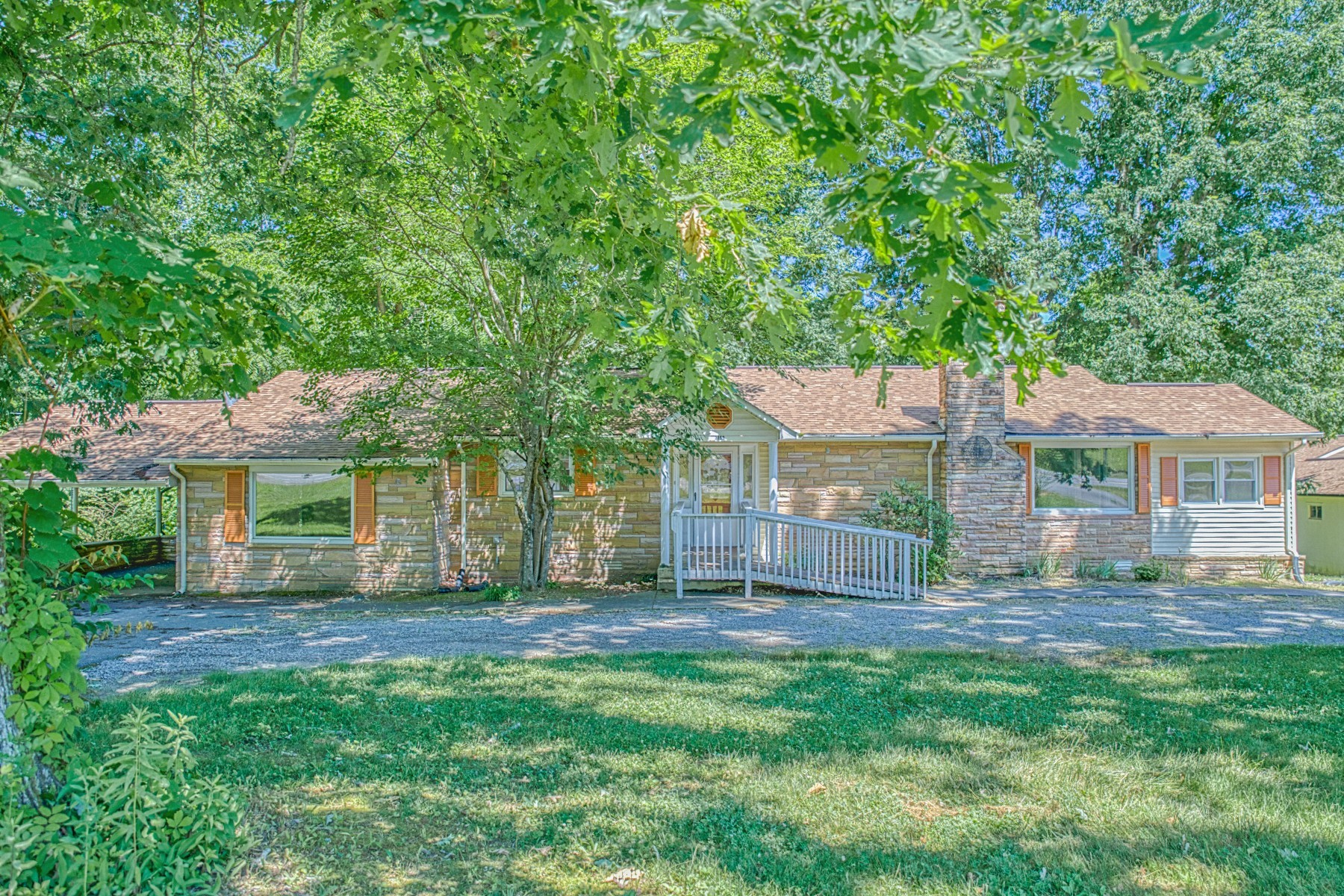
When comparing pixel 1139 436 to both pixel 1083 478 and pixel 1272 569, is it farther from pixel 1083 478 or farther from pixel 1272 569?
pixel 1272 569

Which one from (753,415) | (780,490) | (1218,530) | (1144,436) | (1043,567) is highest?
(753,415)

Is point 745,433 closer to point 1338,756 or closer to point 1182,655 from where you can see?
point 1182,655

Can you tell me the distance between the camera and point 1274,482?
14680 mm

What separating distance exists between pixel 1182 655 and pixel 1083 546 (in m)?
7.10

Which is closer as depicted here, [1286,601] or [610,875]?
[610,875]

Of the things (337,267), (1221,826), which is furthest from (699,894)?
(337,267)

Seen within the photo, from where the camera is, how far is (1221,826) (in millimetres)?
3871

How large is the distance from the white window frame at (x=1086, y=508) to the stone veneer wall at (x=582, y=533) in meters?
6.53

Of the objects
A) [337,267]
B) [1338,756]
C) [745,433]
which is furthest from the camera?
[745,433]

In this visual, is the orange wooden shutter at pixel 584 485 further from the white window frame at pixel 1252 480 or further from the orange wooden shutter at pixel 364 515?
the white window frame at pixel 1252 480

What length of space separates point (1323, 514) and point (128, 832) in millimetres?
25929

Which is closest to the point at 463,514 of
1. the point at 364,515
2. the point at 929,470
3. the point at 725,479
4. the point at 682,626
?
the point at 364,515

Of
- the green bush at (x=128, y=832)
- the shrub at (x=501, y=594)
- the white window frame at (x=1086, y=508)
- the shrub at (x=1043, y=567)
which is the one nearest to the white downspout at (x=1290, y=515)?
the white window frame at (x=1086, y=508)

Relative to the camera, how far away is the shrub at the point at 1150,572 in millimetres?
13779
